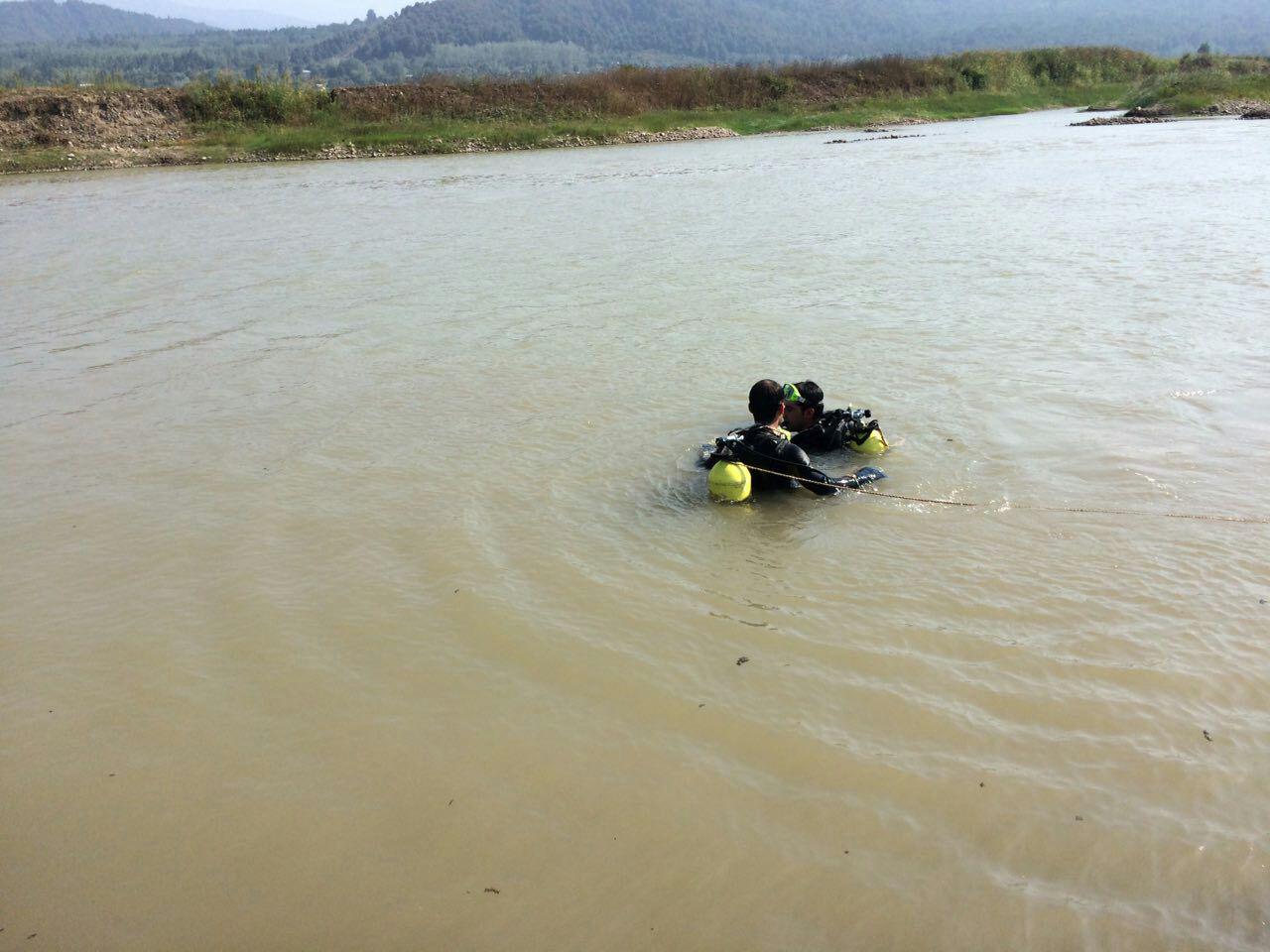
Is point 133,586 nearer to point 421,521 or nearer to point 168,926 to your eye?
point 421,521

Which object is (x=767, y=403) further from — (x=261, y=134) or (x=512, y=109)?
(x=512, y=109)

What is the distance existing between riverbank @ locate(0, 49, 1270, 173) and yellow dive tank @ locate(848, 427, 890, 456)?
3927 cm

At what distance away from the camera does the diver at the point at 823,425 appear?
22.5 feet

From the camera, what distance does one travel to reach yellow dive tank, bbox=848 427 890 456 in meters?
6.85

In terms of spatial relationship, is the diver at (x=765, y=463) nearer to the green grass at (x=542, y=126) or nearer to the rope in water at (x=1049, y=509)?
the rope in water at (x=1049, y=509)

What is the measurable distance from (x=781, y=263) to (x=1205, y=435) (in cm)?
842

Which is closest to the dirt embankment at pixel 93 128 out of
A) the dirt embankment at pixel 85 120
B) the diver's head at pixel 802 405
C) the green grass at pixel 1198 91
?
the dirt embankment at pixel 85 120

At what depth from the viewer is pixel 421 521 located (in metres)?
5.98

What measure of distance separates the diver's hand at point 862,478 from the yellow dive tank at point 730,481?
0.66 meters

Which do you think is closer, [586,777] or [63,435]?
[586,777]

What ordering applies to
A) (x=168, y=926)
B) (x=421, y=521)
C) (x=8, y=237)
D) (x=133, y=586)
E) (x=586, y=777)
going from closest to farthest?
1. (x=168, y=926)
2. (x=586, y=777)
3. (x=133, y=586)
4. (x=421, y=521)
5. (x=8, y=237)

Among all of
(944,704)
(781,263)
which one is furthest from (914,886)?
(781,263)

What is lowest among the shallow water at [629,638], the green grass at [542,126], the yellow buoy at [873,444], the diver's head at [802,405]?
the shallow water at [629,638]

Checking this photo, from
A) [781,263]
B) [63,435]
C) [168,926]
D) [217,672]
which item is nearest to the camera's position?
[168,926]
